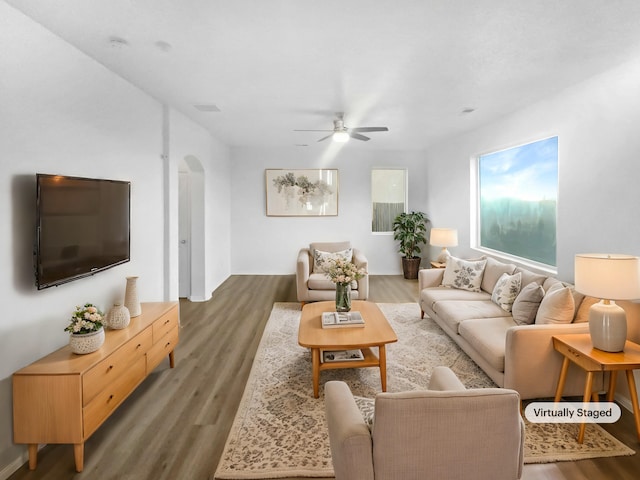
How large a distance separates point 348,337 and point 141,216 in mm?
2367

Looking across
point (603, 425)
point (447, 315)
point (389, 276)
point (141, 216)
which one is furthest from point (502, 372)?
point (389, 276)

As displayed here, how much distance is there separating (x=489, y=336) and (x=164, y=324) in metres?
2.75

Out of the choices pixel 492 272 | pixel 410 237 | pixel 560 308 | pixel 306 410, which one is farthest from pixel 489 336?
pixel 410 237

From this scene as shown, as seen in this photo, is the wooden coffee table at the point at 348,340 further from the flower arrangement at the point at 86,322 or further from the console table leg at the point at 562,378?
the flower arrangement at the point at 86,322

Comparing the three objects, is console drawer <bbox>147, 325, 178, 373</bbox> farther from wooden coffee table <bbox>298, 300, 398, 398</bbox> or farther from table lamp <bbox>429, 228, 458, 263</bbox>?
table lamp <bbox>429, 228, 458, 263</bbox>

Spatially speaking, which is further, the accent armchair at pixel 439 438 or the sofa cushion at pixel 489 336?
the sofa cushion at pixel 489 336

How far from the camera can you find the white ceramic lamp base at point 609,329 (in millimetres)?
2381

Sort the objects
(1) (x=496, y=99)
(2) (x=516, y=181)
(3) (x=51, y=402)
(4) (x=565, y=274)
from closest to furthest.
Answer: (3) (x=51, y=402) → (4) (x=565, y=274) → (1) (x=496, y=99) → (2) (x=516, y=181)

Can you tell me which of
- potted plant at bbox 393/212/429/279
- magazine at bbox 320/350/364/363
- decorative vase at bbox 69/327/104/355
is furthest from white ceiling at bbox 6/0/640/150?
potted plant at bbox 393/212/429/279

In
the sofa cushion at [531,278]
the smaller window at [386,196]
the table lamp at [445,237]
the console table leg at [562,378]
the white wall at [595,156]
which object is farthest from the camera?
the smaller window at [386,196]

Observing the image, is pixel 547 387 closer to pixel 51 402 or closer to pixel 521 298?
pixel 521 298

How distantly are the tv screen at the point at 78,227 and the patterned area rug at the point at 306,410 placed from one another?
5.05 feet

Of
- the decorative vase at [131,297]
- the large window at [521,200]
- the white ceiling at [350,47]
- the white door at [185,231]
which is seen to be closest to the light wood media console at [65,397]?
the decorative vase at [131,297]

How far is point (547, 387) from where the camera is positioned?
2717mm
